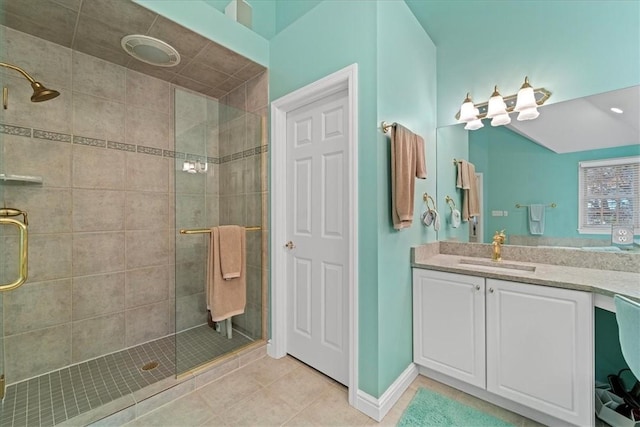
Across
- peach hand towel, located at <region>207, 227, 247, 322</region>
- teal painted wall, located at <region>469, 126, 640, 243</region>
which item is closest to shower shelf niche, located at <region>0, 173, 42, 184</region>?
peach hand towel, located at <region>207, 227, 247, 322</region>

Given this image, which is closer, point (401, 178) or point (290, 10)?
point (401, 178)

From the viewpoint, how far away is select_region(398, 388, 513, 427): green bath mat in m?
1.49

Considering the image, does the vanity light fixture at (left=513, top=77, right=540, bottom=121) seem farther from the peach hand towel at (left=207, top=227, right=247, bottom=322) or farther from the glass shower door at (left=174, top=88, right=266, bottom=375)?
the peach hand towel at (left=207, top=227, right=247, bottom=322)

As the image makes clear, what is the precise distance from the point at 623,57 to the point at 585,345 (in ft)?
5.59

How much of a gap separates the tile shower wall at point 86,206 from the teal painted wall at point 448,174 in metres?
2.07

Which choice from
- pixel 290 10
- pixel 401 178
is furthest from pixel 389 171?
pixel 290 10

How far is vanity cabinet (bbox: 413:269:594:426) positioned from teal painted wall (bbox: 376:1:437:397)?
17 cm

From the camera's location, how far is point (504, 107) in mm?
1908

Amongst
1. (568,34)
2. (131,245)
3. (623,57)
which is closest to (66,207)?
(131,245)

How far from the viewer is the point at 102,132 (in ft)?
7.06

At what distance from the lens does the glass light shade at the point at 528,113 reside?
1.80 m

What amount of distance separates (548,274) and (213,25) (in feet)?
8.93

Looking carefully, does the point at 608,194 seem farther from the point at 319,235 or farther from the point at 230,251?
the point at 230,251

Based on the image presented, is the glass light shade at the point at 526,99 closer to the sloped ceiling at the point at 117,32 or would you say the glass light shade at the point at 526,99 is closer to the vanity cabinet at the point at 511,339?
the vanity cabinet at the point at 511,339
